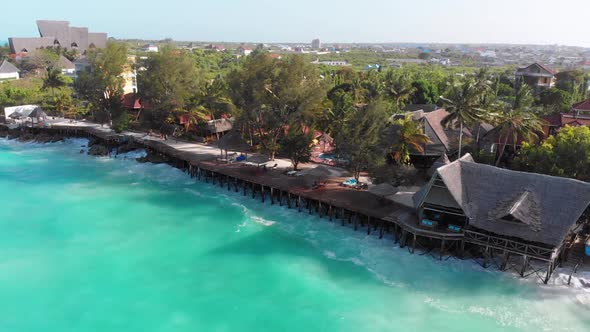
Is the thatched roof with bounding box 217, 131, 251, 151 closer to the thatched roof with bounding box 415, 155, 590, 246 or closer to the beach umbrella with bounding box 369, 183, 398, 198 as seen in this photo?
the beach umbrella with bounding box 369, 183, 398, 198

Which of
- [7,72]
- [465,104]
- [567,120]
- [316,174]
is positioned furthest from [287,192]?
[7,72]

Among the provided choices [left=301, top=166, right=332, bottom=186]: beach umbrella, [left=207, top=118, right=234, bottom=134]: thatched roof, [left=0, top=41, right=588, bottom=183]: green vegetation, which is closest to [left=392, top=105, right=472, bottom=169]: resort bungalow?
[left=0, top=41, right=588, bottom=183]: green vegetation

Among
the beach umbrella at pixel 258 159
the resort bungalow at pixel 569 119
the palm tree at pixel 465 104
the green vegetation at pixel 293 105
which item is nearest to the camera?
the palm tree at pixel 465 104

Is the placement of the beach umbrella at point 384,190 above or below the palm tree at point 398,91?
below

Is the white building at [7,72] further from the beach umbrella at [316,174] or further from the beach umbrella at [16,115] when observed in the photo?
the beach umbrella at [316,174]

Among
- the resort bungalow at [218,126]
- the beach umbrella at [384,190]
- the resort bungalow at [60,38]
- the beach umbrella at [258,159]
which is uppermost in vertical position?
the resort bungalow at [60,38]

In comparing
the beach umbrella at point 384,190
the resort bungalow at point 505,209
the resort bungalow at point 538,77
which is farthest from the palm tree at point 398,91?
the resort bungalow at point 505,209

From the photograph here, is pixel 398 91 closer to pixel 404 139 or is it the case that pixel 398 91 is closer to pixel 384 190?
pixel 404 139

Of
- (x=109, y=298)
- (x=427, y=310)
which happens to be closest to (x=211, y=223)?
(x=109, y=298)
